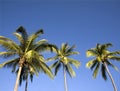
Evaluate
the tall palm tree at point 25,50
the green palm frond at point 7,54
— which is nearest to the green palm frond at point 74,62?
the tall palm tree at point 25,50

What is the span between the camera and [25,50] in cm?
3127

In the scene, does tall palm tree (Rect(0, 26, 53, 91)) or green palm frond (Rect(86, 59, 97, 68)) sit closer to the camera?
tall palm tree (Rect(0, 26, 53, 91))

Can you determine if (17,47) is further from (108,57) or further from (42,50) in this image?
(108,57)

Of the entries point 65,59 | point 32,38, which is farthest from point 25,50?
point 65,59

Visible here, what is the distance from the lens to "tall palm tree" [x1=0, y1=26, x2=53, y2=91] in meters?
30.3

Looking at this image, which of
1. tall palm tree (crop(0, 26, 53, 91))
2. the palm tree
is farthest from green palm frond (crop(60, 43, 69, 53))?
tall palm tree (crop(0, 26, 53, 91))

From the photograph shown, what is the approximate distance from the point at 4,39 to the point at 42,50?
17.9 ft

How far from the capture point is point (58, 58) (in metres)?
47.3

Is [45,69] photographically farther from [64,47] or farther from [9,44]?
[64,47]

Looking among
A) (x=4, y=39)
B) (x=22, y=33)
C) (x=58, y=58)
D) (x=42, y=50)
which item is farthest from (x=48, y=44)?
(x=58, y=58)

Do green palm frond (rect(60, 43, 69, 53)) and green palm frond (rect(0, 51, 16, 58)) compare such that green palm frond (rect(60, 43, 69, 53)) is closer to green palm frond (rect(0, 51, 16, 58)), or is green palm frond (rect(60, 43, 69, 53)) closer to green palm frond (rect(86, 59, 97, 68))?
green palm frond (rect(86, 59, 97, 68))

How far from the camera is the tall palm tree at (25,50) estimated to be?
30281 mm

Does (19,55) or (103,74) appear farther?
(103,74)

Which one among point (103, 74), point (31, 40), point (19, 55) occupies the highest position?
point (31, 40)
